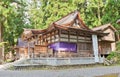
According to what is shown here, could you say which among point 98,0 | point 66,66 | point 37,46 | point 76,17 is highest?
point 98,0

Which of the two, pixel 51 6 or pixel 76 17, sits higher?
pixel 51 6

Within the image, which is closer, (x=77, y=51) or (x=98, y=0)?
(x=77, y=51)

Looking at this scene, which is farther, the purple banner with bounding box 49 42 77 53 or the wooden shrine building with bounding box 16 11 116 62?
the purple banner with bounding box 49 42 77 53

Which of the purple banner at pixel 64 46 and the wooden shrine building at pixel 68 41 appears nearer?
the wooden shrine building at pixel 68 41

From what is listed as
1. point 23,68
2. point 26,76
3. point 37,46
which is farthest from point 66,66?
point 26,76

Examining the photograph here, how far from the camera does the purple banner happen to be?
87.2ft

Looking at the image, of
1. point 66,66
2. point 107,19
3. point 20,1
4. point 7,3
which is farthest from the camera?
point 107,19

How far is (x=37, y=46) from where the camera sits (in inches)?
1097

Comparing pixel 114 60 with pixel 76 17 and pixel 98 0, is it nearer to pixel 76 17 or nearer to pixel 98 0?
pixel 76 17

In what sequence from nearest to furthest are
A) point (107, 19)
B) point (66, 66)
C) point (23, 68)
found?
point (23, 68), point (66, 66), point (107, 19)

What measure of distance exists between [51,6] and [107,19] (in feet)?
40.0

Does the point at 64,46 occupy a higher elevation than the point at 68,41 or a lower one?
lower

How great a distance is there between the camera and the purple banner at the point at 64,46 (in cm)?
2659

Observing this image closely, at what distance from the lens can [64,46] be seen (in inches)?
1064
